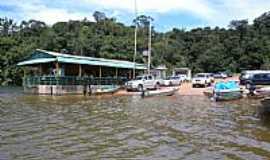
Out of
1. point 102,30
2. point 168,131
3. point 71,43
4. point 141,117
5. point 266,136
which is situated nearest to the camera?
point 266,136

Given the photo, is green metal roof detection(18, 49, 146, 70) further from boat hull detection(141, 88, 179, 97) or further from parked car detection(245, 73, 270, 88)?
parked car detection(245, 73, 270, 88)

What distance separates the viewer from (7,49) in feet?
286

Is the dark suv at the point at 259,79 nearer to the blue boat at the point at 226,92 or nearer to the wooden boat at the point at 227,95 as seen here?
the blue boat at the point at 226,92

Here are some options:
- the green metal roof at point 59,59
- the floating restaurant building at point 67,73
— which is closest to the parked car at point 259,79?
the floating restaurant building at point 67,73

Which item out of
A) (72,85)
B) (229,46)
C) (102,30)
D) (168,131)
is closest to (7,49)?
(102,30)

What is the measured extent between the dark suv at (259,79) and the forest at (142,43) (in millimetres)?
27519

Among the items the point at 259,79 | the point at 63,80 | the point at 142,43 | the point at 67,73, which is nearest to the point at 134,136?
the point at 259,79

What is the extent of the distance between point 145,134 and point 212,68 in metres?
85.8

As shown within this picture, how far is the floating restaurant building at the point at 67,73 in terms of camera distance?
49188 mm

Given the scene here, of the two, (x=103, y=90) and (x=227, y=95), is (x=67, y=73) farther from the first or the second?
(x=227, y=95)

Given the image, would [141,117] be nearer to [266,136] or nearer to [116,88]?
[266,136]

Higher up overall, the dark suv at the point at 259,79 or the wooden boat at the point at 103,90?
the dark suv at the point at 259,79

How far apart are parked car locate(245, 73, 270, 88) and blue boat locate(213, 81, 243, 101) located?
702 centimetres

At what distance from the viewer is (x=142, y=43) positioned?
84.3 metres
